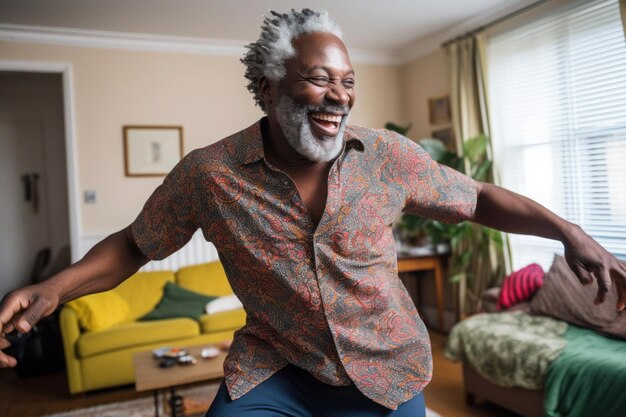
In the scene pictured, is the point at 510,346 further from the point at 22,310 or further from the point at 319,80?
the point at 22,310

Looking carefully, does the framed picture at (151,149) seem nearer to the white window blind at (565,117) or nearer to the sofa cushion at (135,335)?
the sofa cushion at (135,335)

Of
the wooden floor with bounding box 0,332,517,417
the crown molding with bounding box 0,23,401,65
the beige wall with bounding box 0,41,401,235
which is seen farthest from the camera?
A: the beige wall with bounding box 0,41,401,235

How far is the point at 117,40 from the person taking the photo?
4496 mm

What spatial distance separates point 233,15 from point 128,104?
1.24 m

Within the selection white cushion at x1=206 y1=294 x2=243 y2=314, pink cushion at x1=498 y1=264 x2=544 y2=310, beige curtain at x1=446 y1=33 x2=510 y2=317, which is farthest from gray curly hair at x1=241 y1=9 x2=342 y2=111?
beige curtain at x1=446 y1=33 x2=510 y2=317

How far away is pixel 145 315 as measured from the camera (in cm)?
393

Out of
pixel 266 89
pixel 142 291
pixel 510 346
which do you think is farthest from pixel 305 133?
pixel 142 291

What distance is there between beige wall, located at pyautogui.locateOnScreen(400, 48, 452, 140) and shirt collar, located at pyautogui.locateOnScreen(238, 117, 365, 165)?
3.85 metres

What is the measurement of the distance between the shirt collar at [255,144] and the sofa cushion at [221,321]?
2.80 meters

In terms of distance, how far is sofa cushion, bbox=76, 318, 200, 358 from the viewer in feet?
11.5

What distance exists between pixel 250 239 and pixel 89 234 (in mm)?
3788

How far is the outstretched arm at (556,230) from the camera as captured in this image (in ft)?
3.42

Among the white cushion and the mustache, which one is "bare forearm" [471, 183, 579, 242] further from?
the white cushion

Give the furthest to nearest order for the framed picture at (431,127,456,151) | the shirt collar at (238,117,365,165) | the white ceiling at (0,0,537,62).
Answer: the framed picture at (431,127,456,151) → the white ceiling at (0,0,537,62) → the shirt collar at (238,117,365,165)
